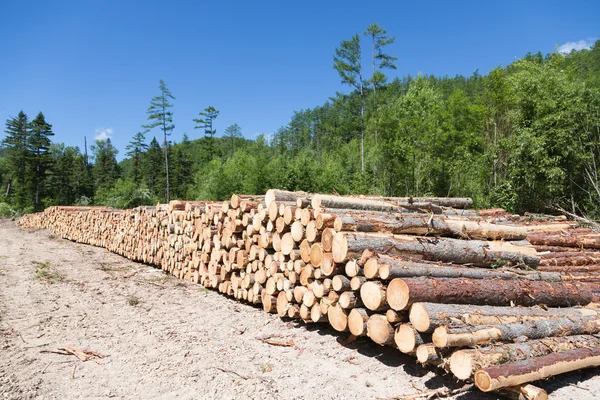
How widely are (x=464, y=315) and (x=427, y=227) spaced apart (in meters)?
1.99

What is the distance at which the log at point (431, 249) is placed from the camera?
15.4ft

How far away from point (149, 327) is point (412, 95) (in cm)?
2570

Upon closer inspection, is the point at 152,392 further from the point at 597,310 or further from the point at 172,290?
the point at 597,310

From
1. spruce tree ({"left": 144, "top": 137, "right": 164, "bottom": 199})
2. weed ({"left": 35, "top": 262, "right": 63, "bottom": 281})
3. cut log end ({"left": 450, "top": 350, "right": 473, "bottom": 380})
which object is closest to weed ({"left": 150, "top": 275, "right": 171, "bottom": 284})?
weed ({"left": 35, "top": 262, "right": 63, "bottom": 281})

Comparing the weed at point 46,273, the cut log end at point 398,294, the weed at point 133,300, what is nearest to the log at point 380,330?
the cut log end at point 398,294

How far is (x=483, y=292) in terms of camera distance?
412 cm

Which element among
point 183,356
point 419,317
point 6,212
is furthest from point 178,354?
point 6,212

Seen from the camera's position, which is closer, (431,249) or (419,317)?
(419,317)

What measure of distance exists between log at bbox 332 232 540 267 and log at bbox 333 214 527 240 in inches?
10.1

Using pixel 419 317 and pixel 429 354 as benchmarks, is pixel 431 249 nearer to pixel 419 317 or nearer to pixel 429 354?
pixel 419 317

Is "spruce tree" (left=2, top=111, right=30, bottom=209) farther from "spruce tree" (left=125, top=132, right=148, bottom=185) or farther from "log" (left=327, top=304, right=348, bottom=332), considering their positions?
"log" (left=327, top=304, right=348, bottom=332)

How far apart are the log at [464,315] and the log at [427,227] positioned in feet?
5.13

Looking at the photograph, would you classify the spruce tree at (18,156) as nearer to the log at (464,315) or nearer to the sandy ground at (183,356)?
the sandy ground at (183,356)

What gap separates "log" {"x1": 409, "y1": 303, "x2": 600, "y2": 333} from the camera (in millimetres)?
3574
